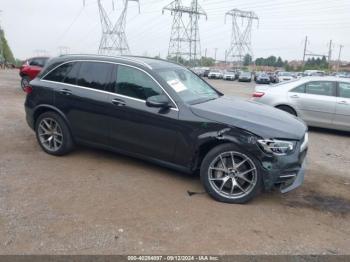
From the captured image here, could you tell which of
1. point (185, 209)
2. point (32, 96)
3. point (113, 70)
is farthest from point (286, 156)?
point (32, 96)

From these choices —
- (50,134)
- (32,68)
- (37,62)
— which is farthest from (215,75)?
(50,134)

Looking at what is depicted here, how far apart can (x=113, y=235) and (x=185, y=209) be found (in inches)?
39.1

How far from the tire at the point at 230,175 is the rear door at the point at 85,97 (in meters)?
1.73

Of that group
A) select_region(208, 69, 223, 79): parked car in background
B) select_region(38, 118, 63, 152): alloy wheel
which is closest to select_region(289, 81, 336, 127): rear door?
select_region(38, 118, 63, 152): alloy wheel

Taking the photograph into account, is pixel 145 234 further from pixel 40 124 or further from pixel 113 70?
pixel 40 124

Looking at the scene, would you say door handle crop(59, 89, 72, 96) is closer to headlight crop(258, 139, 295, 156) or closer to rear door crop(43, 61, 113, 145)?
rear door crop(43, 61, 113, 145)

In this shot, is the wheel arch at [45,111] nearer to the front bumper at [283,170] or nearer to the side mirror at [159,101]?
the side mirror at [159,101]

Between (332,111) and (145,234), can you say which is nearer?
(145,234)

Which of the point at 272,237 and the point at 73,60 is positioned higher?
the point at 73,60

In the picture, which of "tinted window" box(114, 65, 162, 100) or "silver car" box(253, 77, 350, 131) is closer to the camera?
"tinted window" box(114, 65, 162, 100)

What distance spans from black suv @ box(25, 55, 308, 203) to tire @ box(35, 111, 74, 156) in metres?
0.02

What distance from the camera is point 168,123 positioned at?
4.80 meters

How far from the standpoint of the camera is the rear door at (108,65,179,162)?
4.84 m

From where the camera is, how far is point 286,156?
4.35 m
